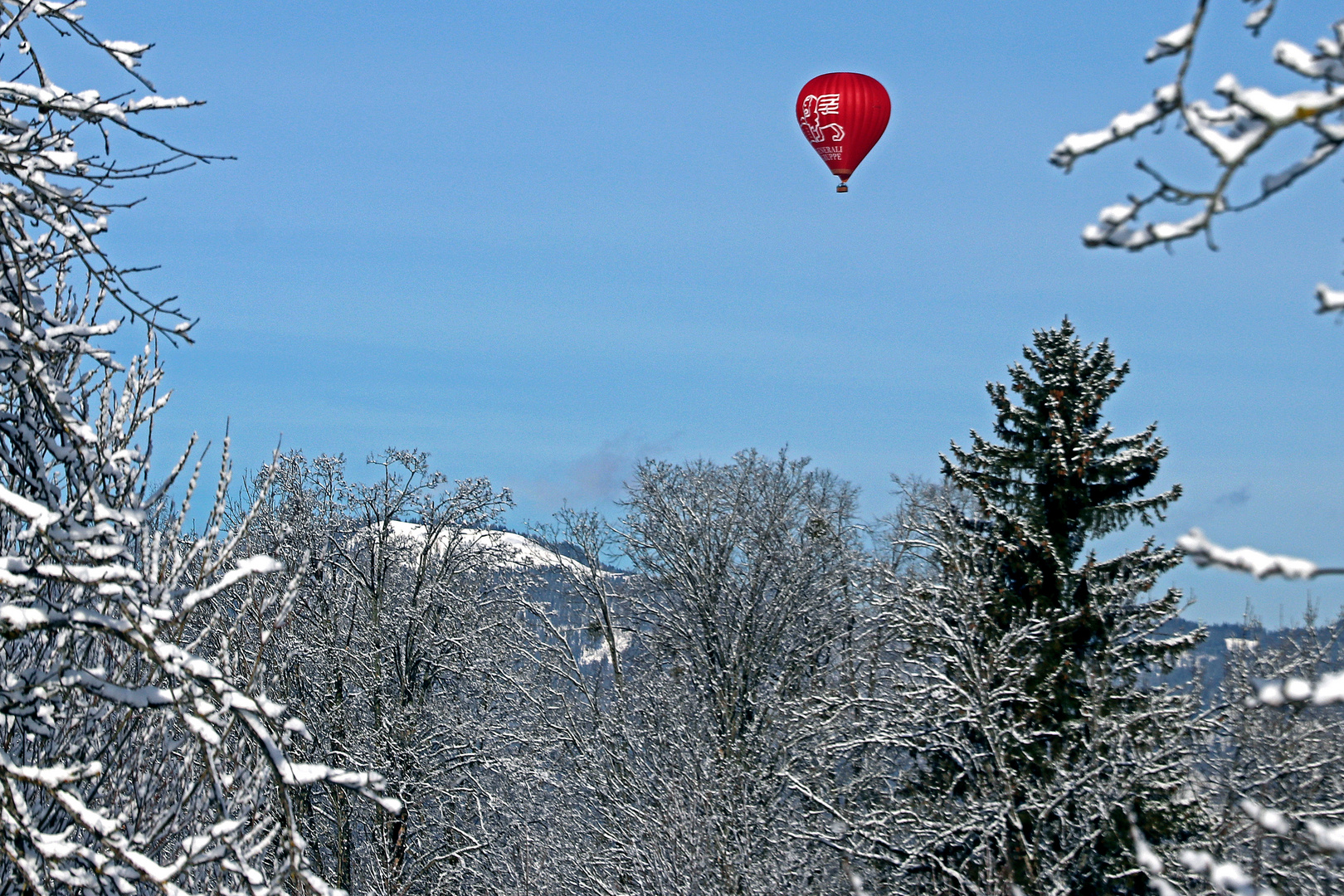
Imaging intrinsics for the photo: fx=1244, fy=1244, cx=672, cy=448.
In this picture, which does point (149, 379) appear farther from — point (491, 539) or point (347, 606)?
point (491, 539)

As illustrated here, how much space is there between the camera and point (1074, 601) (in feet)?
55.6

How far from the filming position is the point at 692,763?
18.5m

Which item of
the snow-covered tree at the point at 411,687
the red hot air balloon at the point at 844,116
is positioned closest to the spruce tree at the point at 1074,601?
the snow-covered tree at the point at 411,687

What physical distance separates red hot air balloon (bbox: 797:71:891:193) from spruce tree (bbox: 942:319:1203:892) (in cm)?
1092

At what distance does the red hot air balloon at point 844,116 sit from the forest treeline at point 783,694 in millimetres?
6916

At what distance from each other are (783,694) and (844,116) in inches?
508

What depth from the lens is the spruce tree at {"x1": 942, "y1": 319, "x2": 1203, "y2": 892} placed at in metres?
15.1

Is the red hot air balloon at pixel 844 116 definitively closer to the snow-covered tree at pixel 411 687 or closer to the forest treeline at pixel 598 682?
the forest treeline at pixel 598 682

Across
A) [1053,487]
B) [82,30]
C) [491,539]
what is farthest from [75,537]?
[491,539]

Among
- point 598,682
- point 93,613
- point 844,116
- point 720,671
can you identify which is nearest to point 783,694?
point 720,671

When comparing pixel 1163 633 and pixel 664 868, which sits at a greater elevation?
pixel 1163 633

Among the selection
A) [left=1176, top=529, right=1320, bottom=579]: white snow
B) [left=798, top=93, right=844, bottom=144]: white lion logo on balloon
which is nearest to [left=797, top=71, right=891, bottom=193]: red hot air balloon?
[left=798, top=93, right=844, bottom=144]: white lion logo on balloon

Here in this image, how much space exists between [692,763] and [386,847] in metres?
5.30

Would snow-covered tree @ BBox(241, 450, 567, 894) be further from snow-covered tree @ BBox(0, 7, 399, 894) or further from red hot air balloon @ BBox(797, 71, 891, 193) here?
snow-covered tree @ BBox(0, 7, 399, 894)
